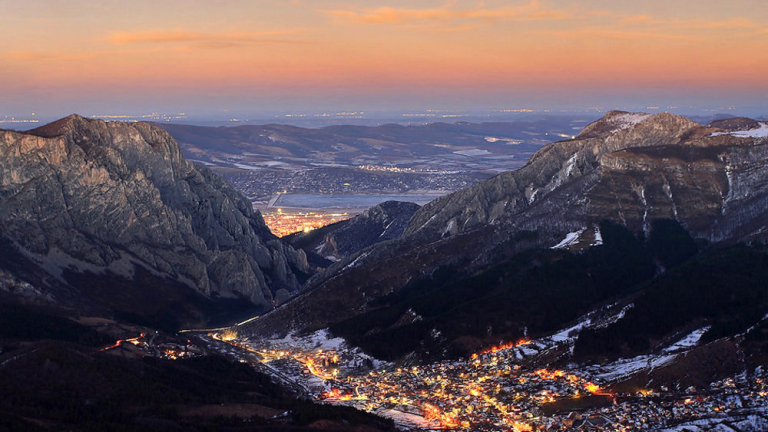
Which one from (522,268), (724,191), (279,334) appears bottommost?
(279,334)

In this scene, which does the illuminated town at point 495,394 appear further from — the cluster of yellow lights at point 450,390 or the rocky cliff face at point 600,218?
the rocky cliff face at point 600,218

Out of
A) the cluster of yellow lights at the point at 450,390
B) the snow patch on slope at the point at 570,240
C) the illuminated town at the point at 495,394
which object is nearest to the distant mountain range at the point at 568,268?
the snow patch on slope at the point at 570,240

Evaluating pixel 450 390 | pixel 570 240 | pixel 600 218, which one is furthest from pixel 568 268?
pixel 450 390

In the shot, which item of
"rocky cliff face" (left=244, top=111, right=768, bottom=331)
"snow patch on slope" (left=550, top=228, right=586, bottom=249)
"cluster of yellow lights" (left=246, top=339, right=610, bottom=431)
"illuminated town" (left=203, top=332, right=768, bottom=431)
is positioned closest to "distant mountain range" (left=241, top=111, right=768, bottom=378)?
"rocky cliff face" (left=244, top=111, right=768, bottom=331)

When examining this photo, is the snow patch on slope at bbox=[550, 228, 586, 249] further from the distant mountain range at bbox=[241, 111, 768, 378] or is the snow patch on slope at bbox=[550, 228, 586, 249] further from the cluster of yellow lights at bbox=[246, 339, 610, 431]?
the cluster of yellow lights at bbox=[246, 339, 610, 431]

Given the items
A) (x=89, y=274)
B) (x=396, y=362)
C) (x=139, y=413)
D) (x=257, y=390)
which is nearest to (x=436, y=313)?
(x=396, y=362)

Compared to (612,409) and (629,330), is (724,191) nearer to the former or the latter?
(629,330)

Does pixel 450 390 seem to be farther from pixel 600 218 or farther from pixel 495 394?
pixel 600 218

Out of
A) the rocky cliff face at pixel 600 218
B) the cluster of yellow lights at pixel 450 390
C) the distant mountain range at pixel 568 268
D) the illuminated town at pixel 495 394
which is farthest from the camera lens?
the rocky cliff face at pixel 600 218
